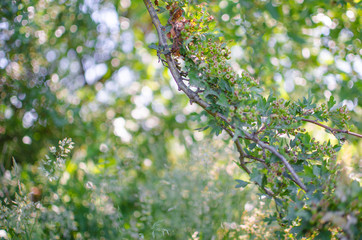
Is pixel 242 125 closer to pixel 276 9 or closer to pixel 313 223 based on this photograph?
pixel 313 223

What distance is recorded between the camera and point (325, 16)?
1832 mm

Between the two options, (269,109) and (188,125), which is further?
(188,125)

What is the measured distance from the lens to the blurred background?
1312 millimetres

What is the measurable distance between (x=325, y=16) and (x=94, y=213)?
1595 millimetres

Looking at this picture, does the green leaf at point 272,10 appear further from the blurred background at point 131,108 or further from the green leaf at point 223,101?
the green leaf at point 223,101

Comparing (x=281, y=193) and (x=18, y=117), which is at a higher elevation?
(x=281, y=193)

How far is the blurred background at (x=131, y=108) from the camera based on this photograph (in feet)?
4.30

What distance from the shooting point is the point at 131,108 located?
7.55 ft

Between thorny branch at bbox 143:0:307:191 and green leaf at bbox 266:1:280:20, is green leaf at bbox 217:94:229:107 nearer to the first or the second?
thorny branch at bbox 143:0:307:191

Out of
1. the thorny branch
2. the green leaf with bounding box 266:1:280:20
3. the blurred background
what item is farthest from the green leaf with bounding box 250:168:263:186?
the green leaf with bounding box 266:1:280:20

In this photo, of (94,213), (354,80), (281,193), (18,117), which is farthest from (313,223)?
(18,117)

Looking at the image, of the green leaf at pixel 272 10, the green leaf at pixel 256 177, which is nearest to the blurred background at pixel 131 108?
the green leaf at pixel 272 10

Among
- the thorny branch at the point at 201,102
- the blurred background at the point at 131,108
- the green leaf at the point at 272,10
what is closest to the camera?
the thorny branch at the point at 201,102

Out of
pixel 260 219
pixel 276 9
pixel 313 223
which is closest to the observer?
pixel 313 223
